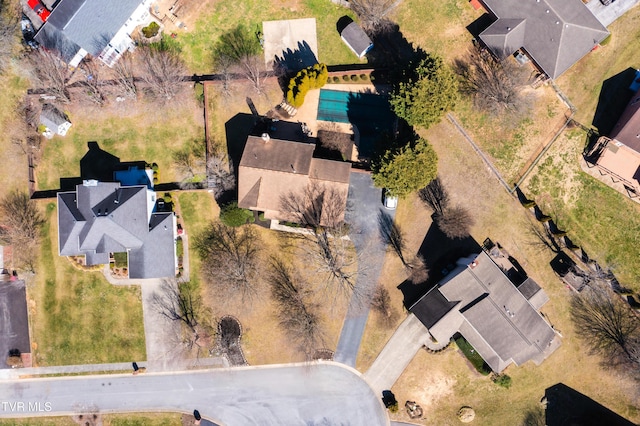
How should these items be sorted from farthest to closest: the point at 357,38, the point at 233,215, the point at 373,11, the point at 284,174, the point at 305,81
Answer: the point at 373,11, the point at 357,38, the point at 233,215, the point at 305,81, the point at 284,174

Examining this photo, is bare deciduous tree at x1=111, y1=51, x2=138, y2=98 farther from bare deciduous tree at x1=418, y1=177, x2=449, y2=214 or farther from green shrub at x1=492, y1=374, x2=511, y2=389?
green shrub at x1=492, y1=374, x2=511, y2=389

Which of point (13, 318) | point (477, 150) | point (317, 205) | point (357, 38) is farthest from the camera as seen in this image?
point (13, 318)

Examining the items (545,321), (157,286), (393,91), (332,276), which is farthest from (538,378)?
(157,286)

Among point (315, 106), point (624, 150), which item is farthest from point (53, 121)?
point (624, 150)

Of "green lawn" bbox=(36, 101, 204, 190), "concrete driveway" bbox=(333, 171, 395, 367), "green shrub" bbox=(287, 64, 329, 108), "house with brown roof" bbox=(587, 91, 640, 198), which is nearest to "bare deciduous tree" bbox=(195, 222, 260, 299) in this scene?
"green lawn" bbox=(36, 101, 204, 190)

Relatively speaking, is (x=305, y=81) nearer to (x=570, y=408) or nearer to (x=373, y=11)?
(x=373, y=11)

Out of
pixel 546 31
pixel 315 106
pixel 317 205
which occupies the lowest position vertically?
pixel 317 205

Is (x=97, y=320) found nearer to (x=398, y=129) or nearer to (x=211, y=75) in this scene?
(x=211, y=75)
